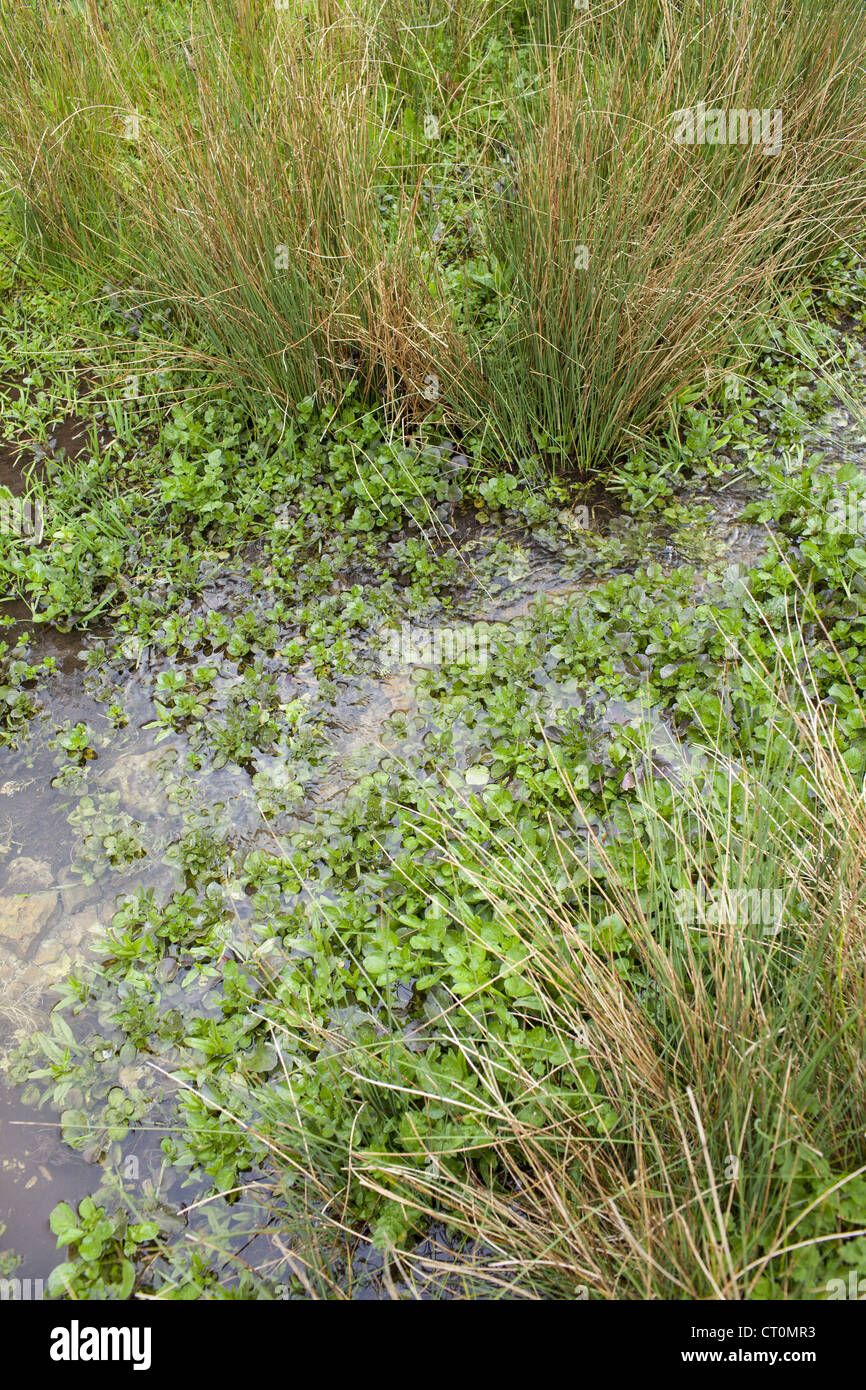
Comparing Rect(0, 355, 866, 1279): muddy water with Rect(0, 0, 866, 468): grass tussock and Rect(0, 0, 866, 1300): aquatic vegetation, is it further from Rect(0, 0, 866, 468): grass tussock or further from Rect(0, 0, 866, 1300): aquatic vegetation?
Rect(0, 0, 866, 468): grass tussock

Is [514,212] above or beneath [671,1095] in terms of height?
above

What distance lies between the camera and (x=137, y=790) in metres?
2.68

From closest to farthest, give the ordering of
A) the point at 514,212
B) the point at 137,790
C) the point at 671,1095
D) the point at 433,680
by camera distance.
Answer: the point at 671,1095
the point at 137,790
the point at 433,680
the point at 514,212

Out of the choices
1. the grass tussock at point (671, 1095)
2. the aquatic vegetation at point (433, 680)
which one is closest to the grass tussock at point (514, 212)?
the aquatic vegetation at point (433, 680)

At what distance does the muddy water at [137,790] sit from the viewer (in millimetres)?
2047

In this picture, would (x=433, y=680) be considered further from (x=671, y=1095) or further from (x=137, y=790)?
(x=671, y=1095)

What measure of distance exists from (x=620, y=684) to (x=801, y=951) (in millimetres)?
1055

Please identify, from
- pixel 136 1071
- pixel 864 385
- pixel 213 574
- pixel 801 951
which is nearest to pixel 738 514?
pixel 864 385

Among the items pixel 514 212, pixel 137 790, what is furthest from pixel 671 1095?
pixel 514 212

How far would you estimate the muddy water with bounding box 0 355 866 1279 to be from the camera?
2047 millimetres

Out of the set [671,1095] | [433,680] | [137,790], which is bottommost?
[671,1095]

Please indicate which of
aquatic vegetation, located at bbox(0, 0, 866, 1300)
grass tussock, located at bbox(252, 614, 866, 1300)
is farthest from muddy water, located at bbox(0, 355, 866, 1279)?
grass tussock, located at bbox(252, 614, 866, 1300)

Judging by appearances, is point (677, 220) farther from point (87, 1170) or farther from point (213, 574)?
point (87, 1170)
